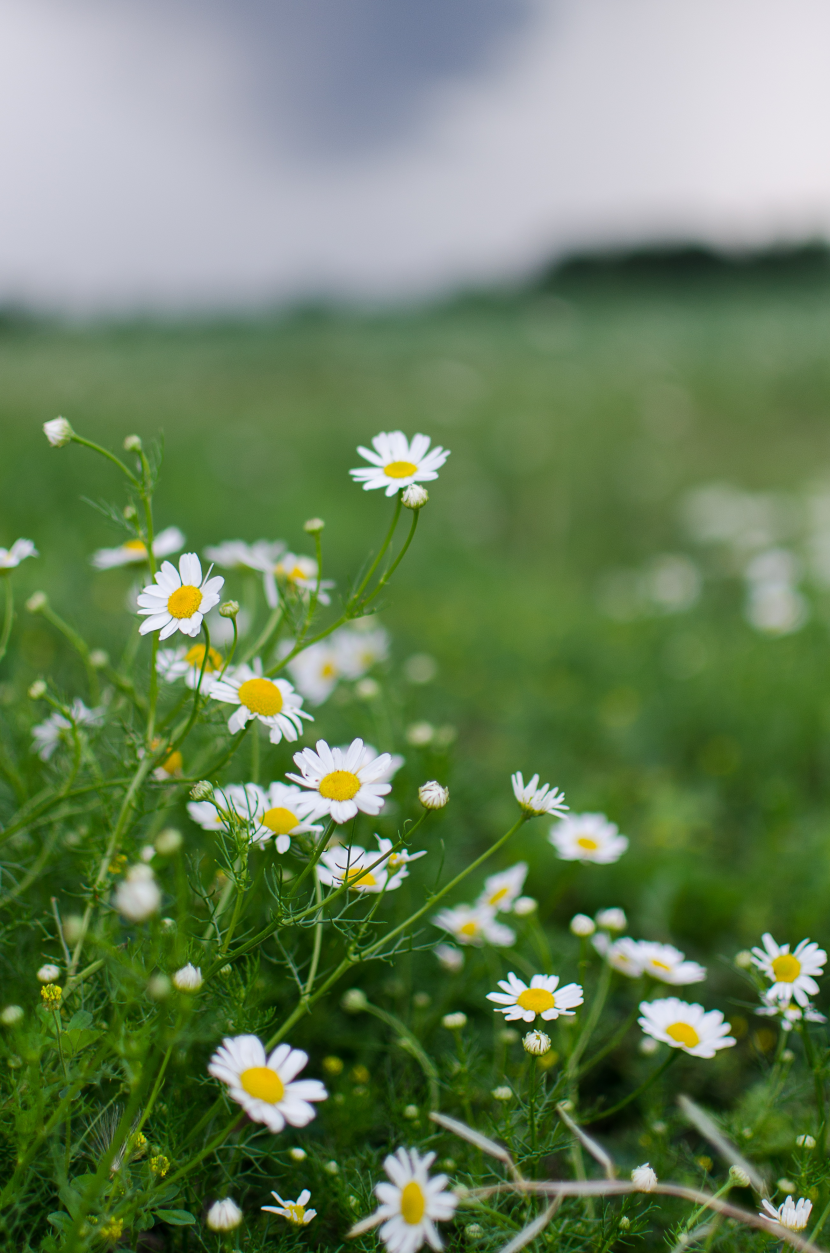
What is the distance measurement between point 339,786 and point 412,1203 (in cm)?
45

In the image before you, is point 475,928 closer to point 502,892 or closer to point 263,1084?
point 502,892

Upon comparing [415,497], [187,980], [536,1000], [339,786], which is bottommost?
[536,1000]

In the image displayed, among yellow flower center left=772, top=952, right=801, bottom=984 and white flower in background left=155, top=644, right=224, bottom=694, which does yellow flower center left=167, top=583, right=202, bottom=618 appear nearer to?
white flower in background left=155, top=644, right=224, bottom=694

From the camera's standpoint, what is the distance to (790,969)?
1155 mm

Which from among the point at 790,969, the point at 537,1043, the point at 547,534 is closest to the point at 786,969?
the point at 790,969

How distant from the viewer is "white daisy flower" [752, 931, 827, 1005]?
1131 millimetres

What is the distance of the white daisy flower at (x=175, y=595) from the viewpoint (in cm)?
107

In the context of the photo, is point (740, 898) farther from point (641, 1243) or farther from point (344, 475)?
point (344, 475)

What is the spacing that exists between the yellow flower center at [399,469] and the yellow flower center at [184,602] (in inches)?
11.9

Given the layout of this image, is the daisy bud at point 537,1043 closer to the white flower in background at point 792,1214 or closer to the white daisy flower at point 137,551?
the white flower in background at point 792,1214

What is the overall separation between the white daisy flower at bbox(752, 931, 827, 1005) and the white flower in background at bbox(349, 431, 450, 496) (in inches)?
29.8

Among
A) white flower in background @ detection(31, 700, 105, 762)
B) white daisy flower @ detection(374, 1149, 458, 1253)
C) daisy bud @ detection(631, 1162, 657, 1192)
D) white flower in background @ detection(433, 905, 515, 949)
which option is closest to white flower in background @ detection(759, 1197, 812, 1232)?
daisy bud @ detection(631, 1162, 657, 1192)

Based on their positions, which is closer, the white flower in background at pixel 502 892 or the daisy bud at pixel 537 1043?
the daisy bud at pixel 537 1043

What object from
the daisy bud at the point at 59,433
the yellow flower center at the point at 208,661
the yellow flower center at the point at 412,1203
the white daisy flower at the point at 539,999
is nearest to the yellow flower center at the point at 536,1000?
the white daisy flower at the point at 539,999
